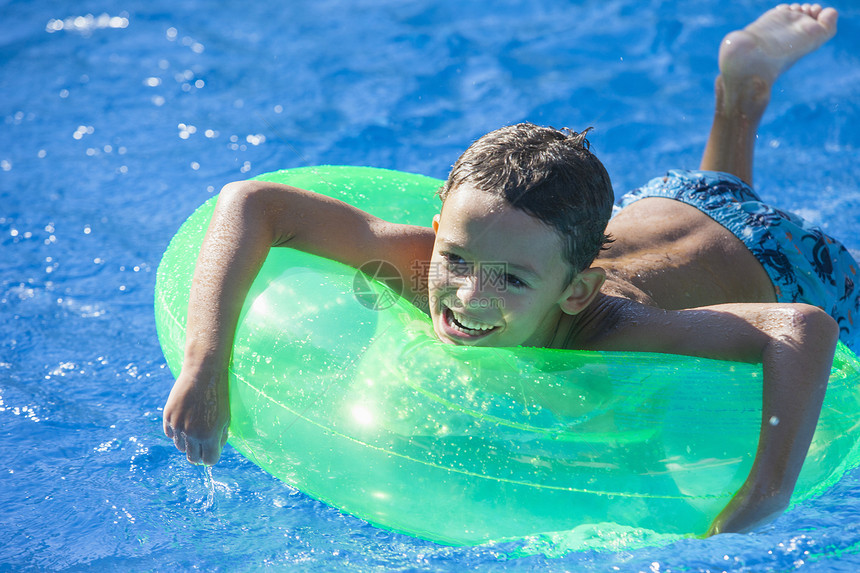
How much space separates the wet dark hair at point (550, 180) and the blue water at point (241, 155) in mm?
895

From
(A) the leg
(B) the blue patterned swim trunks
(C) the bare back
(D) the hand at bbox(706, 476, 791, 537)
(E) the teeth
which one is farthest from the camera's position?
(A) the leg

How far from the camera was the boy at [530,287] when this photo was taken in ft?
7.45

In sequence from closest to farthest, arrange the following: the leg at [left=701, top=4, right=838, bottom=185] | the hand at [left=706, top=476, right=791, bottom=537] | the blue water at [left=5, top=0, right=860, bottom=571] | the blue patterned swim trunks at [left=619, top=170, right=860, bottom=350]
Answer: the hand at [left=706, top=476, right=791, bottom=537]
the blue water at [left=5, top=0, right=860, bottom=571]
the blue patterned swim trunks at [left=619, top=170, right=860, bottom=350]
the leg at [left=701, top=4, right=838, bottom=185]

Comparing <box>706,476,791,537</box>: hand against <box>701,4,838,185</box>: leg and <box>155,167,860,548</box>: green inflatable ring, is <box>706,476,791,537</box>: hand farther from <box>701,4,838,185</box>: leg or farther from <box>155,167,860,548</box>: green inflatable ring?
<box>701,4,838,185</box>: leg

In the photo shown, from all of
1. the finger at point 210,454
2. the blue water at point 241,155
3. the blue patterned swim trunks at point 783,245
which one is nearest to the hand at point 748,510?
the blue water at point 241,155

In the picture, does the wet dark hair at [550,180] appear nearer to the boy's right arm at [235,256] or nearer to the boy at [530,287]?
the boy at [530,287]

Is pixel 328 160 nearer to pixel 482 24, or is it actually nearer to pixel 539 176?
pixel 482 24

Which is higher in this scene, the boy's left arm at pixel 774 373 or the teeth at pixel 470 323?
the boy's left arm at pixel 774 373

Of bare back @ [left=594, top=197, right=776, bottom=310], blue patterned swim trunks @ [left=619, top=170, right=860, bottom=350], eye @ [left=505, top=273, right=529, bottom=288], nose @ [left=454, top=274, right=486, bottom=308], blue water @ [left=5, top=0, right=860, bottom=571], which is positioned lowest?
blue water @ [left=5, top=0, right=860, bottom=571]

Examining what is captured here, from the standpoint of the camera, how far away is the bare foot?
155 inches

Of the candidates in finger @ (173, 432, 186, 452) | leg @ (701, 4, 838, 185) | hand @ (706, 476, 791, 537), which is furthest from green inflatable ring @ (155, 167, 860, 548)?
leg @ (701, 4, 838, 185)

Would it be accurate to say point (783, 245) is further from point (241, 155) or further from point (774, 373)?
point (241, 155)

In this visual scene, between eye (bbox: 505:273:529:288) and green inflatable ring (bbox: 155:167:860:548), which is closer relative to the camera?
green inflatable ring (bbox: 155:167:860:548)

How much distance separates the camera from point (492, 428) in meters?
2.24
